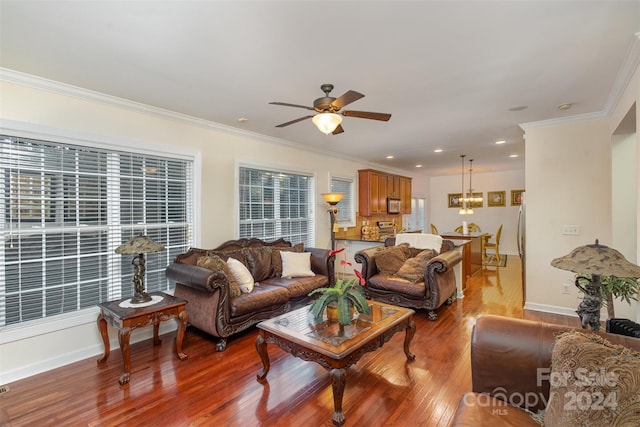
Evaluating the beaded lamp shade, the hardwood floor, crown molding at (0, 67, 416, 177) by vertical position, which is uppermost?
crown molding at (0, 67, 416, 177)

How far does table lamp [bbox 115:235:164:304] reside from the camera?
2688 mm

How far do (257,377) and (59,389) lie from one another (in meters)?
1.57

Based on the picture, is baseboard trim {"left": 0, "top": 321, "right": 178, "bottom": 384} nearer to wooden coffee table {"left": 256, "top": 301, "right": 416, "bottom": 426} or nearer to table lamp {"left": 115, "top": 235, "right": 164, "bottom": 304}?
table lamp {"left": 115, "top": 235, "right": 164, "bottom": 304}

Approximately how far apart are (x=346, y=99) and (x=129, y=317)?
2538 millimetres

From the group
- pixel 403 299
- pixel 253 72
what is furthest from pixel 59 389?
pixel 403 299

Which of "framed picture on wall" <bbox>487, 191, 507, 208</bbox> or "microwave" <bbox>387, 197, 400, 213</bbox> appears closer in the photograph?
"microwave" <bbox>387, 197, 400, 213</bbox>

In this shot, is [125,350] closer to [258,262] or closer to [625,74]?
[258,262]

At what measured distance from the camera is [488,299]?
15.2 feet

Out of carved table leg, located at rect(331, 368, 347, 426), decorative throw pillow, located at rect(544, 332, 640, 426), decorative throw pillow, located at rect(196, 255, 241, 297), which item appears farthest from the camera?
decorative throw pillow, located at rect(196, 255, 241, 297)

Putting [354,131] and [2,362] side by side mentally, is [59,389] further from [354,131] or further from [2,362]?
[354,131]

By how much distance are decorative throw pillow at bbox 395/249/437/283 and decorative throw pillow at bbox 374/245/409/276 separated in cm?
10

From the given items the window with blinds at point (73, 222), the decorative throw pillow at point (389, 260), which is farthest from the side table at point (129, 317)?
the decorative throw pillow at point (389, 260)

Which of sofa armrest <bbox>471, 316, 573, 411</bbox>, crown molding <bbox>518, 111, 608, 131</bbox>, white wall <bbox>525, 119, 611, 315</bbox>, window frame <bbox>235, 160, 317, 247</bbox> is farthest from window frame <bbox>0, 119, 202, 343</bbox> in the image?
white wall <bbox>525, 119, 611, 315</bbox>

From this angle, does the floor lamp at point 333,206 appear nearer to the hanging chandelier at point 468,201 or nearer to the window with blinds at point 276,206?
the window with blinds at point 276,206
